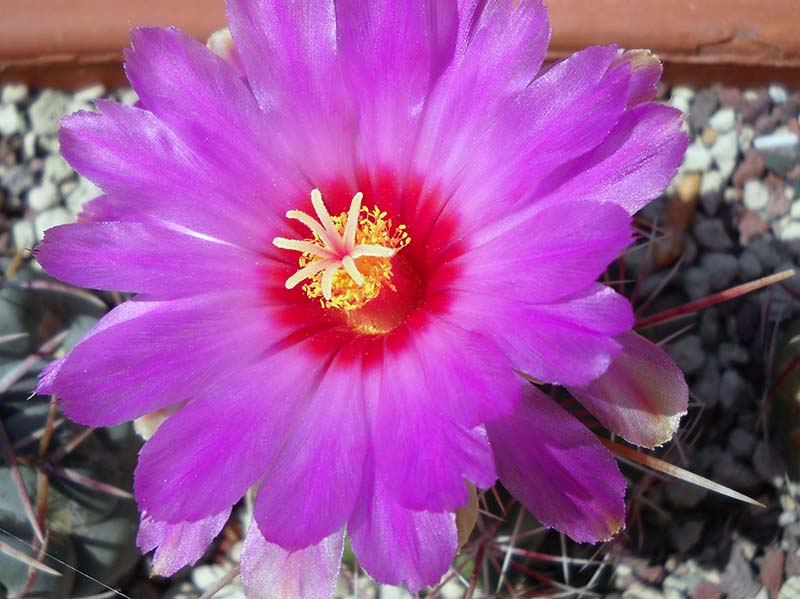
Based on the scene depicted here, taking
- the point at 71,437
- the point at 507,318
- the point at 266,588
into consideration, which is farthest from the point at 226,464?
the point at 71,437

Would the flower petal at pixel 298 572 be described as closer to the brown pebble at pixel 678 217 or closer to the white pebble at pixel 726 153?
the brown pebble at pixel 678 217


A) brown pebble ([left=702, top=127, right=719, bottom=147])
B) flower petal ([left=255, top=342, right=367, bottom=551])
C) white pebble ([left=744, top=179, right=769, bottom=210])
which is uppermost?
flower petal ([left=255, top=342, right=367, bottom=551])

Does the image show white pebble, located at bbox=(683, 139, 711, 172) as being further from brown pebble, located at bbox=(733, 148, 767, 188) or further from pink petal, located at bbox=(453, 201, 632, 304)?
pink petal, located at bbox=(453, 201, 632, 304)

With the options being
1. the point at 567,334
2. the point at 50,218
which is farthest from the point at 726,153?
the point at 50,218

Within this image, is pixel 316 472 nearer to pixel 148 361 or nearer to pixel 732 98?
pixel 148 361

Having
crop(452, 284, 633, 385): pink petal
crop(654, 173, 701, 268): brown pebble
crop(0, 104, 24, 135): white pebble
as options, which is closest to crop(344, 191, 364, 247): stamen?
crop(452, 284, 633, 385): pink petal

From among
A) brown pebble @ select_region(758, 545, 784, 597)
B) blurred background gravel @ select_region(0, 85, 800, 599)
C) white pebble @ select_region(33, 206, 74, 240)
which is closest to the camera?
blurred background gravel @ select_region(0, 85, 800, 599)

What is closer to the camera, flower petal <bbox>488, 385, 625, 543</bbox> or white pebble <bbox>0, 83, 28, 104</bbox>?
flower petal <bbox>488, 385, 625, 543</bbox>
